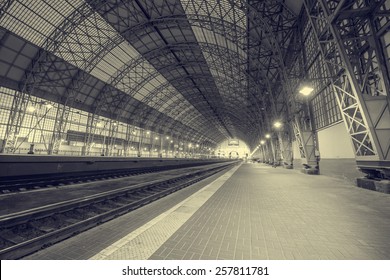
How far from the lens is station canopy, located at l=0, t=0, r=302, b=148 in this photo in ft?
56.6

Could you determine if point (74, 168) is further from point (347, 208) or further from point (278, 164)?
point (278, 164)

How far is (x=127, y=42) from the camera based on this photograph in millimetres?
23875

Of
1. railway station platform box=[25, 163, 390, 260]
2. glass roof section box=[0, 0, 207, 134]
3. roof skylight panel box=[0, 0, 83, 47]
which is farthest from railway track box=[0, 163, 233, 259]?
roof skylight panel box=[0, 0, 83, 47]

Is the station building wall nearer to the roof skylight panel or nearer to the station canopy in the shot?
the station canopy

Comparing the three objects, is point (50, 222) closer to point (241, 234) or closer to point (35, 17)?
point (241, 234)

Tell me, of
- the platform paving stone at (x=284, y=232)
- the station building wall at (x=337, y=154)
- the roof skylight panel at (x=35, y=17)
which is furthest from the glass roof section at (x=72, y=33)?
the station building wall at (x=337, y=154)

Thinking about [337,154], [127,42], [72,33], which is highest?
[127,42]

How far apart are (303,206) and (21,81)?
3067cm

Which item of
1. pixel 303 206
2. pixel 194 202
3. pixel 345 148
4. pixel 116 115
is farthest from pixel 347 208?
pixel 116 115

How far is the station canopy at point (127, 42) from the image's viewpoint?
56.6ft

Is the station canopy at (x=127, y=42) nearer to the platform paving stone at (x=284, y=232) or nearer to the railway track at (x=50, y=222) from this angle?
the platform paving stone at (x=284, y=232)

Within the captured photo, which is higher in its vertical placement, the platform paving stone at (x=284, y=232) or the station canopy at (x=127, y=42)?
the station canopy at (x=127, y=42)

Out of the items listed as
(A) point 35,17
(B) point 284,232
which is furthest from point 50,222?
(A) point 35,17
